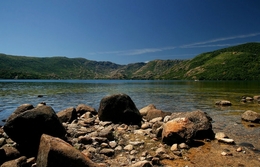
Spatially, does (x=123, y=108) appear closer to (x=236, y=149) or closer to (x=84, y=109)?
(x=84, y=109)

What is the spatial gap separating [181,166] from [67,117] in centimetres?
1256

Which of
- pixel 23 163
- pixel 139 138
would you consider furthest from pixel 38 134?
pixel 139 138

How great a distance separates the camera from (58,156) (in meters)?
6.98

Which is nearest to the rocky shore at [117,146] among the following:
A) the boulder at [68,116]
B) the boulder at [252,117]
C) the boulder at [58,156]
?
the boulder at [58,156]

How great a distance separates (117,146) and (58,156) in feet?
16.2

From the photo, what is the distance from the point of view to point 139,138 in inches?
523

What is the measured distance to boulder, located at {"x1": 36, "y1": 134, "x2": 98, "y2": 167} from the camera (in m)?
6.94

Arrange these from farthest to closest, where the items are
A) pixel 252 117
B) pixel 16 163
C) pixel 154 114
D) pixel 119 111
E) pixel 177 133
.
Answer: pixel 154 114, pixel 252 117, pixel 119 111, pixel 177 133, pixel 16 163

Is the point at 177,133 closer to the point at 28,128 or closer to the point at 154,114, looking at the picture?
the point at 154,114

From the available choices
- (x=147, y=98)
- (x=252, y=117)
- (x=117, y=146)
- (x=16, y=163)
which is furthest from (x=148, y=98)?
(x=16, y=163)

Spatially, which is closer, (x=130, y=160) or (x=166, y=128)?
(x=130, y=160)

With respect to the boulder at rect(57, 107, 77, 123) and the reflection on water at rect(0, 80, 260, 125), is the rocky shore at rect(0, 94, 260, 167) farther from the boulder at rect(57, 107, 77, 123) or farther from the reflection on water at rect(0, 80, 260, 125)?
the reflection on water at rect(0, 80, 260, 125)

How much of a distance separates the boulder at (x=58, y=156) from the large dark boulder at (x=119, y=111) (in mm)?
10109

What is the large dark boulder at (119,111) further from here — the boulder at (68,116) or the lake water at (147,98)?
the lake water at (147,98)
